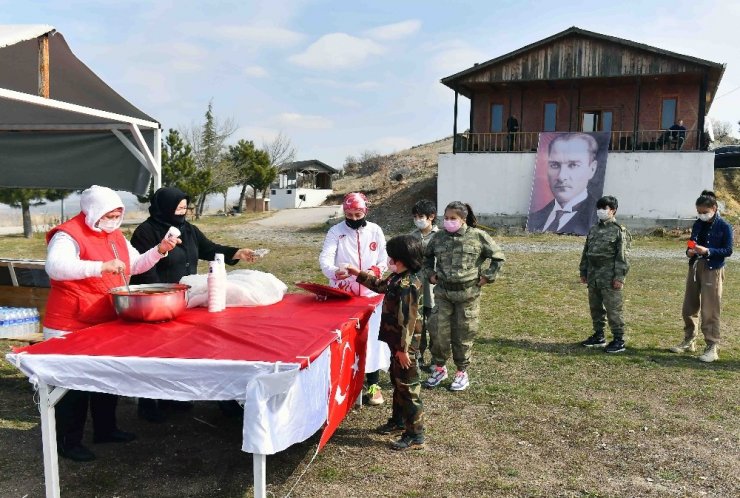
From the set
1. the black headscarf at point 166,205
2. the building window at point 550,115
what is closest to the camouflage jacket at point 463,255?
the black headscarf at point 166,205

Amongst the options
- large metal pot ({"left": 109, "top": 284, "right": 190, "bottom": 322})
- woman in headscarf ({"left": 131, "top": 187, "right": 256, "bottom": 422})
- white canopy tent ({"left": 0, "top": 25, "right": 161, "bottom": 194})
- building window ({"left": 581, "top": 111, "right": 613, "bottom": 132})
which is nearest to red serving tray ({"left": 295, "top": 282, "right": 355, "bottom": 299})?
woman in headscarf ({"left": 131, "top": 187, "right": 256, "bottom": 422})

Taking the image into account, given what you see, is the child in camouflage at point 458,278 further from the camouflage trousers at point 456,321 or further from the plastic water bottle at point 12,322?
the plastic water bottle at point 12,322

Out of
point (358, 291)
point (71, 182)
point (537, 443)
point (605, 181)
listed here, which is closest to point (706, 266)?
point (537, 443)

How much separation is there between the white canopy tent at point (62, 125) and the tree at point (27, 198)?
1533 centimetres

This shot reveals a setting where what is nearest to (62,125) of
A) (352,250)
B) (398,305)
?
(352,250)

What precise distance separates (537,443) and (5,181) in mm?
6861

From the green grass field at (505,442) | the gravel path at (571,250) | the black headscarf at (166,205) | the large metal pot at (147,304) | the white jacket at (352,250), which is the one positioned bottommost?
the green grass field at (505,442)

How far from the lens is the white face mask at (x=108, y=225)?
11.6ft

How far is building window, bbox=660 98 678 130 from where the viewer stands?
21.3 m

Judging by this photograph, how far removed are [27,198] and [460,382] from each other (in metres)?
21.4

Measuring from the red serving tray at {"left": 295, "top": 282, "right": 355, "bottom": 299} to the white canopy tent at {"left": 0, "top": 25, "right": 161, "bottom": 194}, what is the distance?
242 cm

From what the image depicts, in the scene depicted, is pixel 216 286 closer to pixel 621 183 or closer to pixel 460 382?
pixel 460 382

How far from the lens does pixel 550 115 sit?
2295cm

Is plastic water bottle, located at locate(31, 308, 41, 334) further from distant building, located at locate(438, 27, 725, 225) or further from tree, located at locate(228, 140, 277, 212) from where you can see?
tree, located at locate(228, 140, 277, 212)
